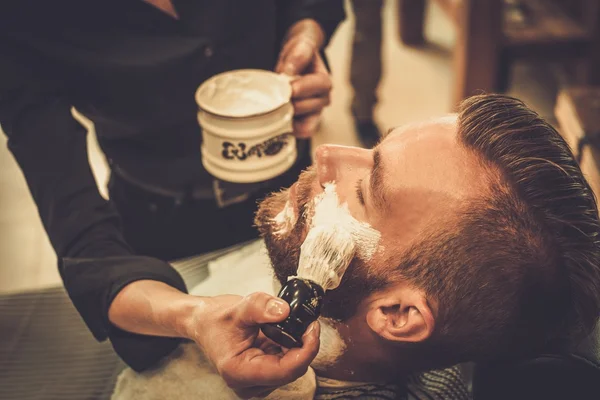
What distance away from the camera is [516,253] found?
3.66ft

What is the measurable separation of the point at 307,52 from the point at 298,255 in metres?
0.57

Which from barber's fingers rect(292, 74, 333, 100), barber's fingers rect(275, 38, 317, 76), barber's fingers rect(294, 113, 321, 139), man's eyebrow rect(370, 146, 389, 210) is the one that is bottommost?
barber's fingers rect(294, 113, 321, 139)

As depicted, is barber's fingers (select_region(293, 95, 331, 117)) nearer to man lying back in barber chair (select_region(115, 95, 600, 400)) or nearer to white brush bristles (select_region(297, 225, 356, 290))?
man lying back in barber chair (select_region(115, 95, 600, 400))

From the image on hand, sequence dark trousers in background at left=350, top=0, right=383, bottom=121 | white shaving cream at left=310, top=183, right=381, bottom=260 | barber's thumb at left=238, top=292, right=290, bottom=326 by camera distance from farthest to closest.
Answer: dark trousers in background at left=350, top=0, right=383, bottom=121 → white shaving cream at left=310, top=183, right=381, bottom=260 → barber's thumb at left=238, top=292, right=290, bottom=326

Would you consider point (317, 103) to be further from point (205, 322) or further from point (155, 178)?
point (205, 322)

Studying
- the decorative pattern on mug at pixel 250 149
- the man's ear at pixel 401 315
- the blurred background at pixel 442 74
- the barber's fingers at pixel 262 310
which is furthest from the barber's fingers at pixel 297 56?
the blurred background at pixel 442 74

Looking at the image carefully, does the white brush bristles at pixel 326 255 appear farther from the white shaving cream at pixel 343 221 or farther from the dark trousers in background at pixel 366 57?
the dark trousers in background at pixel 366 57

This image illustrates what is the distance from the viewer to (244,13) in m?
1.61

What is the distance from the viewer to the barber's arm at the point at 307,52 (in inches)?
58.9

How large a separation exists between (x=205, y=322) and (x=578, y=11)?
3879 mm

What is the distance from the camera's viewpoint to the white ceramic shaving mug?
4.37 ft

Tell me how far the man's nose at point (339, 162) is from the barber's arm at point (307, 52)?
0.77 ft

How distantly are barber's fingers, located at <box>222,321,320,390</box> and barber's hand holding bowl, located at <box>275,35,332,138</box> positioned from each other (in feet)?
2.10

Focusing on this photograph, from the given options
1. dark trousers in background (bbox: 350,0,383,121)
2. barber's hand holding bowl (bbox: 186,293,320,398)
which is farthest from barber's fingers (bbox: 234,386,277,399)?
dark trousers in background (bbox: 350,0,383,121)
